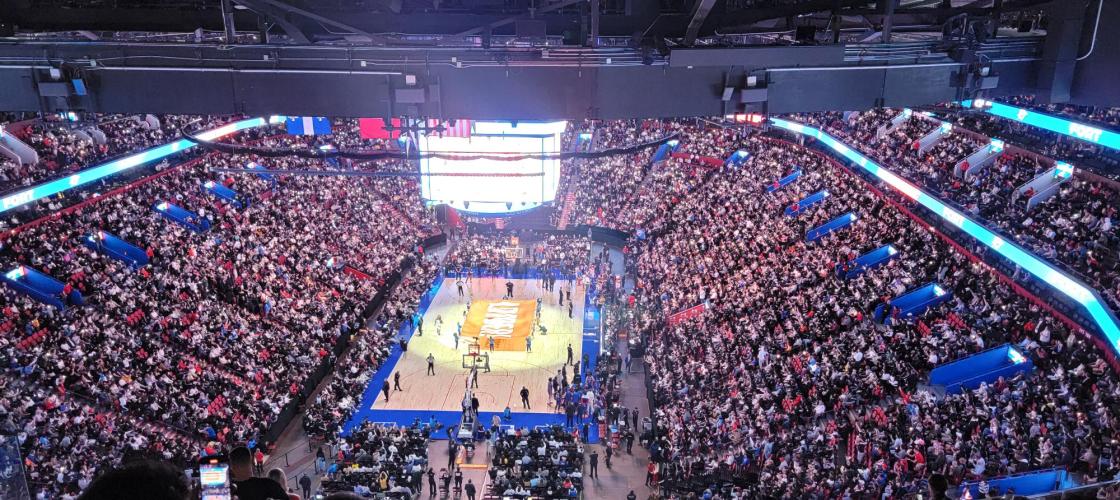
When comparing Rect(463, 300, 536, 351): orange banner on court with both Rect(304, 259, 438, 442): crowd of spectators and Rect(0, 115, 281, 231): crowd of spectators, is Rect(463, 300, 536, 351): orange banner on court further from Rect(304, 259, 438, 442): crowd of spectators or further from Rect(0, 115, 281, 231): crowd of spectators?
Rect(0, 115, 281, 231): crowd of spectators

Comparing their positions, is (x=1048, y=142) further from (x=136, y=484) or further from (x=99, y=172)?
(x=99, y=172)

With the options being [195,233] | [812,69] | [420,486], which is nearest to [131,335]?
[195,233]

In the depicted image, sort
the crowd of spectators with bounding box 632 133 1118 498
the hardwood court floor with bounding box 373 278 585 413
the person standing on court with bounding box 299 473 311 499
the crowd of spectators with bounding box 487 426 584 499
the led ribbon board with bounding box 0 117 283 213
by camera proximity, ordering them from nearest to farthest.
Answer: the crowd of spectators with bounding box 632 133 1118 498 < the crowd of spectators with bounding box 487 426 584 499 < the person standing on court with bounding box 299 473 311 499 < the led ribbon board with bounding box 0 117 283 213 < the hardwood court floor with bounding box 373 278 585 413

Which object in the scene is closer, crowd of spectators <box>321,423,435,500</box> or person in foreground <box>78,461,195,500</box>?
person in foreground <box>78,461,195,500</box>

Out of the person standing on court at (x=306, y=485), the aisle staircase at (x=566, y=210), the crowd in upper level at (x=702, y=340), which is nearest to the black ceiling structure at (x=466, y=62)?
the crowd in upper level at (x=702, y=340)

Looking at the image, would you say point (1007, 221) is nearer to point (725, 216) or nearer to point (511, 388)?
point (725, 216)

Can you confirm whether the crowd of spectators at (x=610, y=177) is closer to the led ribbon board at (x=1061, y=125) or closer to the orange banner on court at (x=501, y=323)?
the orange banner on court at (x=501, y=323)

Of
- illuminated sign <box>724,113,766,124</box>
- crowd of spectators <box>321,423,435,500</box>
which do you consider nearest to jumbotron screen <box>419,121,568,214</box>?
crowd of spectators <box>321,423,435,500</box>
